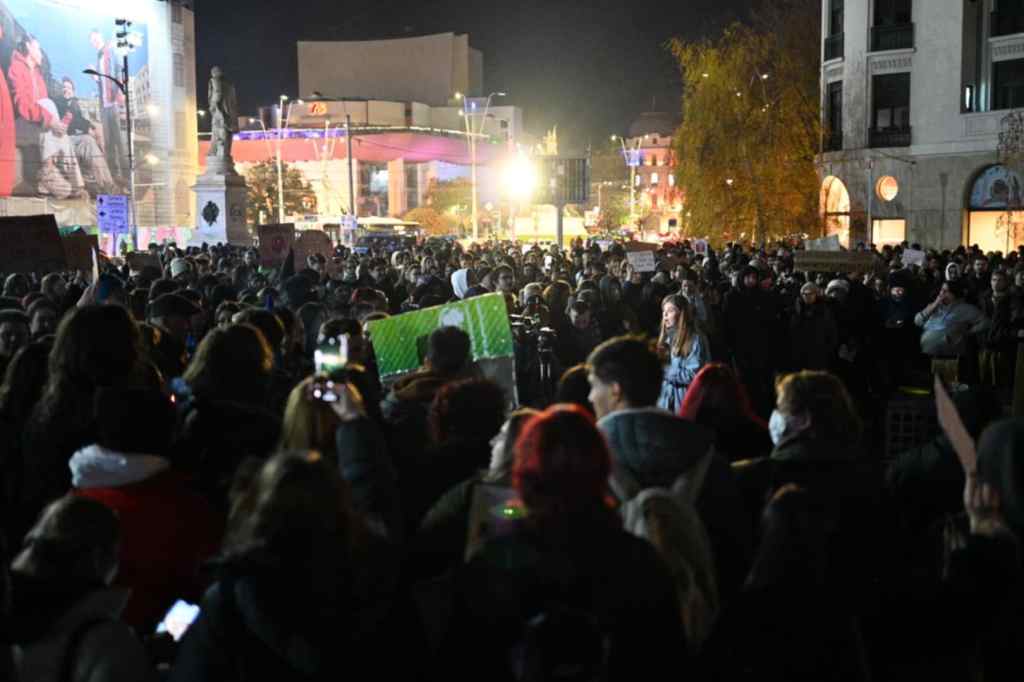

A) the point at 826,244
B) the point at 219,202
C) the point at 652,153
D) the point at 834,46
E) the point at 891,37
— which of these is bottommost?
the point at 826,244

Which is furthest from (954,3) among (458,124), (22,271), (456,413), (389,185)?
(458,124)

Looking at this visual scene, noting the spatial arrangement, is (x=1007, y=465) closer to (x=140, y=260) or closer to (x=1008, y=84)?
(x=140, y=260)

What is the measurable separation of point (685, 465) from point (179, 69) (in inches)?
3288

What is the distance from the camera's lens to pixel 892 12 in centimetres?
4269

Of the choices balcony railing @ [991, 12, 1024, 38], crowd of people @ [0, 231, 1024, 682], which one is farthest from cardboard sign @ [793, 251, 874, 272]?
balcony railing @ [991, 12, 1024, 38]

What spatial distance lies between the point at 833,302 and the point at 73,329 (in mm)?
11322

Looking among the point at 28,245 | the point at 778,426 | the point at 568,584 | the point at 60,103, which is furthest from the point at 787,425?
the point at 60,103

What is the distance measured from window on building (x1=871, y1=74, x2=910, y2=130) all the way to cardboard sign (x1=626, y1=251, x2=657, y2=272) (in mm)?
27423

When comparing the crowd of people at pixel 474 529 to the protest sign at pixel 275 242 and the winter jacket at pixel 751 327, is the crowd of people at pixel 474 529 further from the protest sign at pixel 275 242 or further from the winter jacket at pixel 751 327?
the protest sign at pixel 275 242

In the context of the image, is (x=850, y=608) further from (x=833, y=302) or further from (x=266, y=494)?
(x=833, y=302)

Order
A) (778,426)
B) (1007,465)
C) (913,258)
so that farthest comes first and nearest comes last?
(913,258)
(778,426)
(1007,465)

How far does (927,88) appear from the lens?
136 feet

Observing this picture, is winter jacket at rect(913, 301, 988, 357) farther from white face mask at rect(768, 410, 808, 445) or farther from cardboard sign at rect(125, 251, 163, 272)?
cardboard sign at rect(125, 251, 163, 272)

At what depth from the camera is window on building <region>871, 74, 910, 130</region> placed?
4250cm
